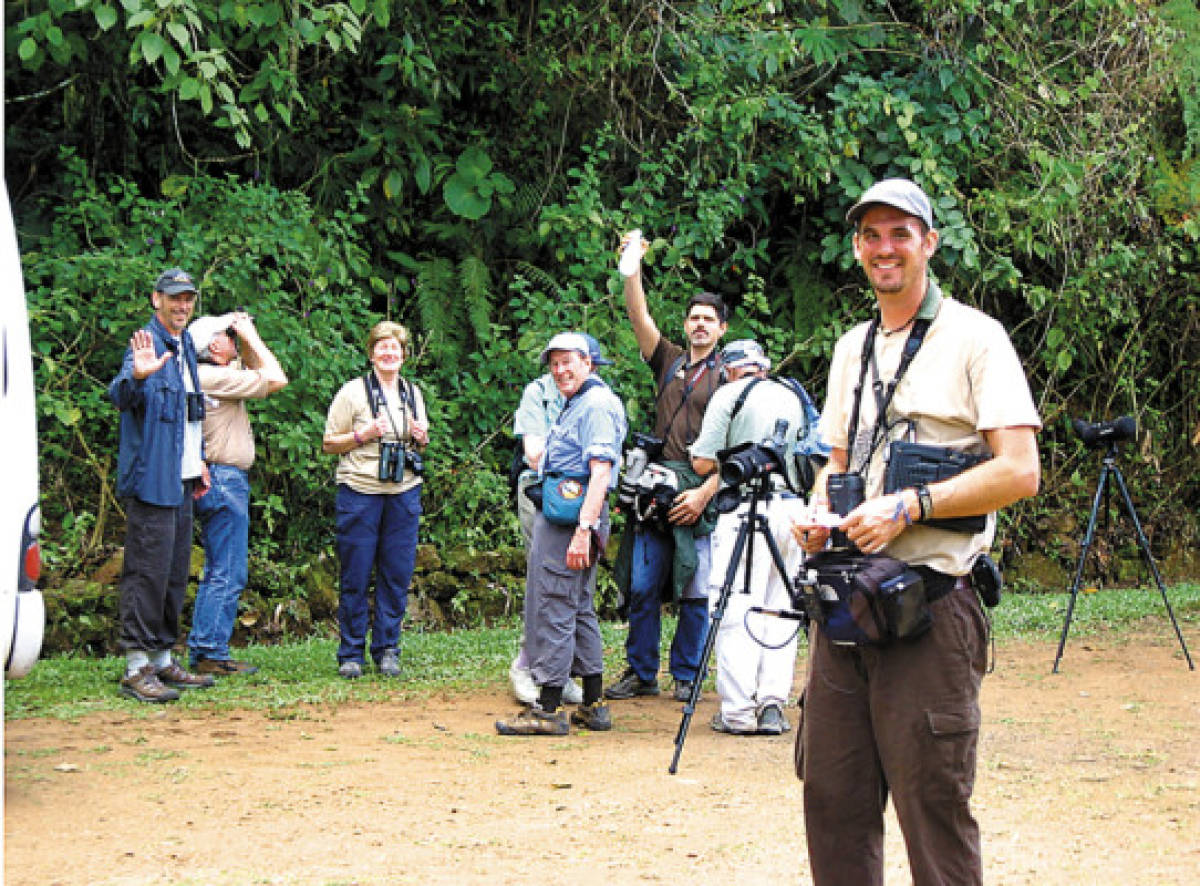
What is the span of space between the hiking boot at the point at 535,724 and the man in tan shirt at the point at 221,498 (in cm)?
225

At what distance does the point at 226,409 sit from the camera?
8.77 meters

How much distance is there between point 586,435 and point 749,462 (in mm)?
955

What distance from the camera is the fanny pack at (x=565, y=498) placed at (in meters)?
7.30

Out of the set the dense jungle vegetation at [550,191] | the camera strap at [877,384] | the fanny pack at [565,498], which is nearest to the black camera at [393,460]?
the fanny pack at [565,498]

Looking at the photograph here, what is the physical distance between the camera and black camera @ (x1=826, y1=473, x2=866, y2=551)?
369 cm

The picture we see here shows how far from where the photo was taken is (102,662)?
9117mm

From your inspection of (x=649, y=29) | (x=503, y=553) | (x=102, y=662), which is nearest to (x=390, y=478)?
(x=102, y=662)

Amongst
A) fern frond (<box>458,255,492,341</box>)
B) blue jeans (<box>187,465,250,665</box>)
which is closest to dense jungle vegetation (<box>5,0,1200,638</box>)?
fern frond (<box>458,255,492,341</box>)

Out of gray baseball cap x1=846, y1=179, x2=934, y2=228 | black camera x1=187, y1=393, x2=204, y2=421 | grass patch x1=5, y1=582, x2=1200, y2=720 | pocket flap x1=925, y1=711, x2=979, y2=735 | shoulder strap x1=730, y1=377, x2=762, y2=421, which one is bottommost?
grass patch x1=5, y1=582, x2=1200, y2=720

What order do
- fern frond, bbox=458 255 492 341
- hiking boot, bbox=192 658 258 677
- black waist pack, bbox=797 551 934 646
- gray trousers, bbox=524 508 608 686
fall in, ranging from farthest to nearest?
1. fern frond, bbox=458 255 492 341
2. hiking boot, bbox=192 658 258 677
3. gray trousers, bbox=524 508 608 686
4. black waist pack, bbox=797 551 934 646

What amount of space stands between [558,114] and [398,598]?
6332 mm

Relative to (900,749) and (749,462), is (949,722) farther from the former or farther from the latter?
(749,462)

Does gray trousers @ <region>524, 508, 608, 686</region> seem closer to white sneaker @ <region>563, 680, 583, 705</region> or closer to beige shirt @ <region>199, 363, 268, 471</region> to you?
white sneaker @ <region>563, 680, 583, 705</region>

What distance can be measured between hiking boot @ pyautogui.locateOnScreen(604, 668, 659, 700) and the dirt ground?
130 mm
